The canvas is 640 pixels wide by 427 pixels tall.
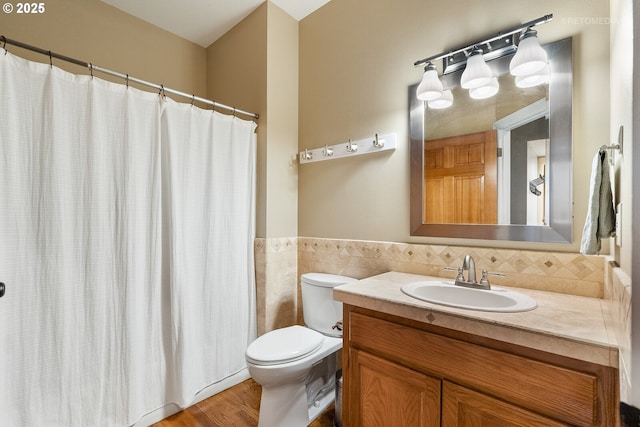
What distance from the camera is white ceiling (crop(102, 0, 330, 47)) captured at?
2.06 metres

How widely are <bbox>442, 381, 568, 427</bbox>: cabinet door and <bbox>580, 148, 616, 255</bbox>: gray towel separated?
55cm

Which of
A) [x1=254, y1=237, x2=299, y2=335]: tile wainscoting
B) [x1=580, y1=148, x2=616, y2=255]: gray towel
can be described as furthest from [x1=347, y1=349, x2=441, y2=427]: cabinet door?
[x1=254, y1=237, x2=299, y2=335]: tile wainscoting

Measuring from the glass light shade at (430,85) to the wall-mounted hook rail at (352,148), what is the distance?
29 centimetres

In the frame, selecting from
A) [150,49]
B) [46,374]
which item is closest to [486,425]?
[46,374]

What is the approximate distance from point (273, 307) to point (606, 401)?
1.75m

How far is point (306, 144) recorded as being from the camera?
87.0 inches

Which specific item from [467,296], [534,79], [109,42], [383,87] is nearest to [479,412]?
[467,296]

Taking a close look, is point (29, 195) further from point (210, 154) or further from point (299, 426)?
point (299, 426)

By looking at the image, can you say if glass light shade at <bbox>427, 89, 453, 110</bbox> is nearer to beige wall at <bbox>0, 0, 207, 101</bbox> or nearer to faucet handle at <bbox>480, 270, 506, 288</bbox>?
faucet handle at <bbox>480, 270, 506, 288</bbox>

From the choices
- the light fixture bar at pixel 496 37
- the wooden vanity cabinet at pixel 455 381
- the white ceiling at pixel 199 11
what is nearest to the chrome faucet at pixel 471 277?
the wooden vanity cabinet at pixel 455 381

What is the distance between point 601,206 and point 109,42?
9.79 feet

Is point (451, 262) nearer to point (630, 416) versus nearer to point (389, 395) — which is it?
point (389, 395)

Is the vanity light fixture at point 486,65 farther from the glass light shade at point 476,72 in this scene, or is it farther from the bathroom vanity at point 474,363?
the bathroom vanity at point 474,363

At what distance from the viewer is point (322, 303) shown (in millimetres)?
1782
